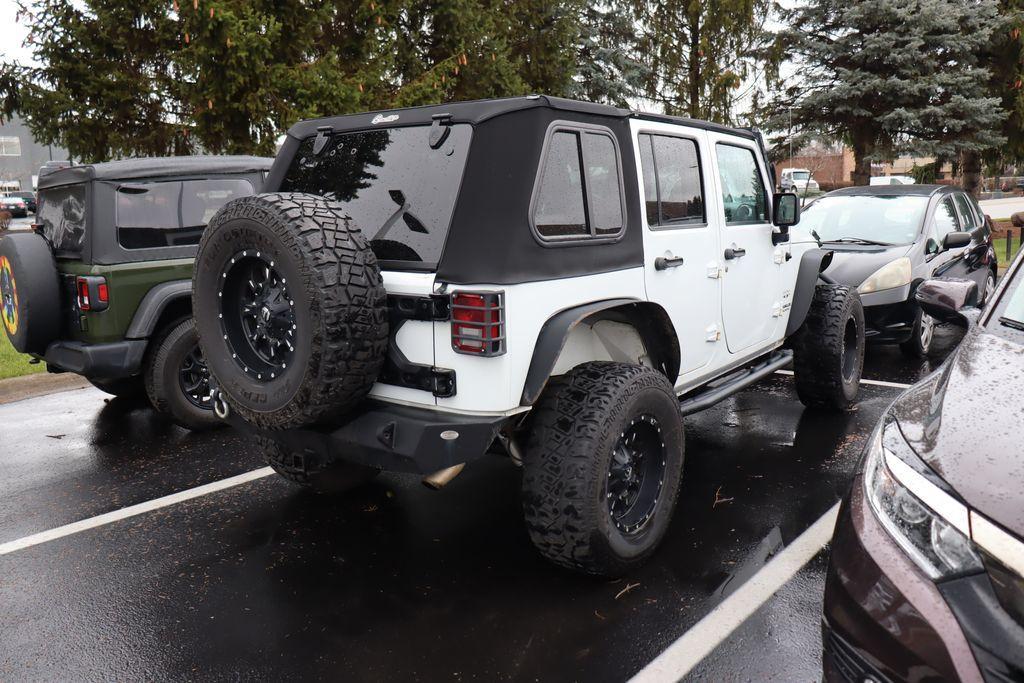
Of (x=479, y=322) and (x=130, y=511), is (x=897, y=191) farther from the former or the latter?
(x=130, y=511)

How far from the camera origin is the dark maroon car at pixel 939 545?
1727mm

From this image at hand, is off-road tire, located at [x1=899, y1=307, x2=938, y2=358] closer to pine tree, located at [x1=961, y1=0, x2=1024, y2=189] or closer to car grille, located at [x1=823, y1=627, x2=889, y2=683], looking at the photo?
car grille, located at [x1=823, y1=627, x2=889, y2=683]

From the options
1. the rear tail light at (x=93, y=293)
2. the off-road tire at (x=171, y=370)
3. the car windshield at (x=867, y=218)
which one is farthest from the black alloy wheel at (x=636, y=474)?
the car windshield at (x=867, y=218)

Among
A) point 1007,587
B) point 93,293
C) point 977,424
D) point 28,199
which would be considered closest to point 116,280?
point 93,293

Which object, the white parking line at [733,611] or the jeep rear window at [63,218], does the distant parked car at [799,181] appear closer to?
the white parking line at [733,611]

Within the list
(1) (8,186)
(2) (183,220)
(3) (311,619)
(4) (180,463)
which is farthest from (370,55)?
(1) (8,186)

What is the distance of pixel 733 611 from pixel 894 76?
50.3 feet

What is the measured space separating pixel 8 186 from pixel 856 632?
8007 centimetres

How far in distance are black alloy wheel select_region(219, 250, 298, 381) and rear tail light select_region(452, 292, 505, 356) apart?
2.12 ft

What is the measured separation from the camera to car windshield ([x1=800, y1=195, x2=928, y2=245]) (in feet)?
25.3

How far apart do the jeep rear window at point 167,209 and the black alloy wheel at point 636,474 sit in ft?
13.1

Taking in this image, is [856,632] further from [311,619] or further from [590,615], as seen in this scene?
[311,619]

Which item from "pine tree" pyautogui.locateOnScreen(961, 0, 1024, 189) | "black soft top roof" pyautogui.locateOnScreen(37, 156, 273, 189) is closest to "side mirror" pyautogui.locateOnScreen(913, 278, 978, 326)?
"black soft top roof" pyautogui.locateOnScreen(37, 156, 273, 189)

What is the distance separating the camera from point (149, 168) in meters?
5.78
